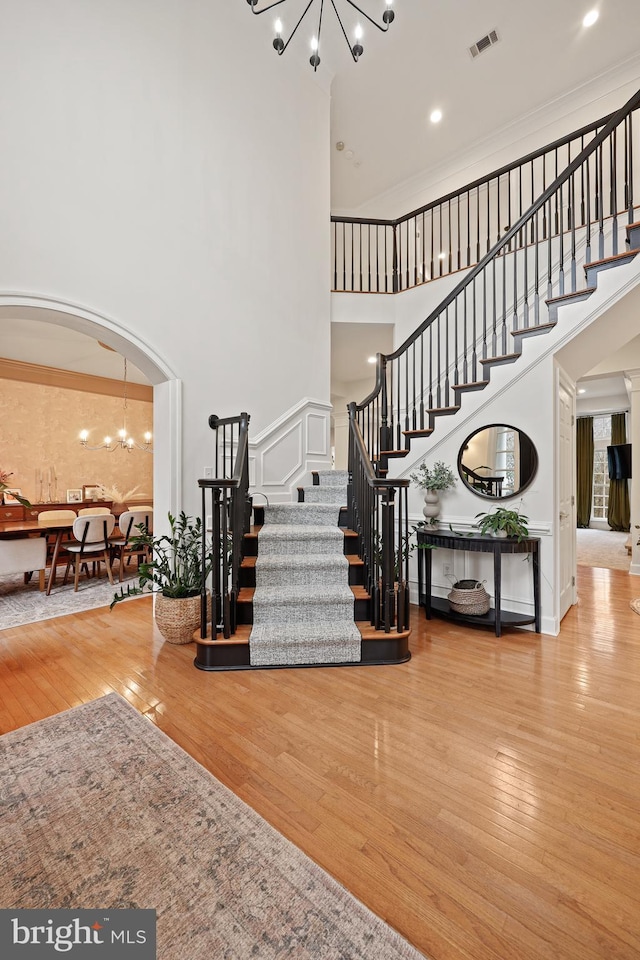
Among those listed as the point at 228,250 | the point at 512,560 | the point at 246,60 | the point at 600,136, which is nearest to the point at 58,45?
the point at 228,250

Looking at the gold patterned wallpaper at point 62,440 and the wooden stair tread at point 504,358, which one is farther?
the gold patterned wallpaper at point 62,440

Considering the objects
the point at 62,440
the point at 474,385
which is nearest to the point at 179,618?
the point at 474,385

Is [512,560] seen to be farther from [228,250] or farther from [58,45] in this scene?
[58,45]

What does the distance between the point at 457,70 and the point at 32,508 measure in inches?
352

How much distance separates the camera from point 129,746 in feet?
6.56

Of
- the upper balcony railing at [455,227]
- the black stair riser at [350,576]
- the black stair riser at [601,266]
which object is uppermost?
the upper balcony railing at [455,227]

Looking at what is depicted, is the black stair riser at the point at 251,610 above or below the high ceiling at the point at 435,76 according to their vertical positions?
below

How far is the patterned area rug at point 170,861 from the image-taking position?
116cm

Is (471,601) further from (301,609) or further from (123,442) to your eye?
(123,442)

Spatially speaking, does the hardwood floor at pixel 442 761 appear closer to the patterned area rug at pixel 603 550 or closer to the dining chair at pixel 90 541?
the dining chair at pixel 90 541

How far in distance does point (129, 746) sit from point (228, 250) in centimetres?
425

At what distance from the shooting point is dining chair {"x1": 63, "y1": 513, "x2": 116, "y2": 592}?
204 inches

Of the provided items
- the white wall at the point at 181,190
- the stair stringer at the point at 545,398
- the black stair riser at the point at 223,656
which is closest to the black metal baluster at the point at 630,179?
the stair stringer at the point at 545,398

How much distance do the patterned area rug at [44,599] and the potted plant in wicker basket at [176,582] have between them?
1210 mm
